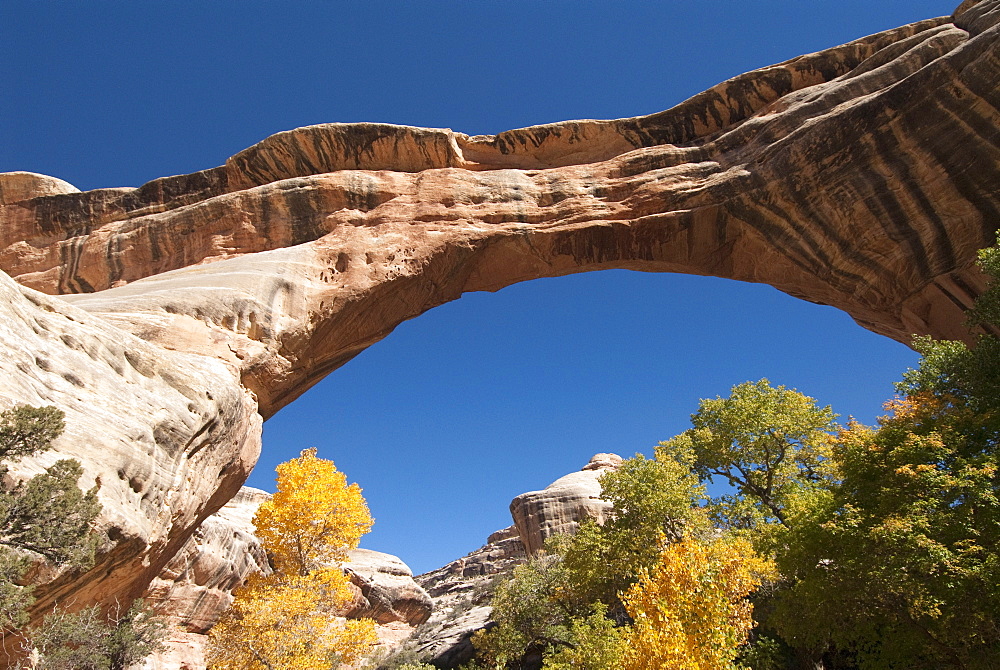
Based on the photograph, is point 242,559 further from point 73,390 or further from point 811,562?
point 811,562

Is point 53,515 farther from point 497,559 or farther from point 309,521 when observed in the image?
point 497,559

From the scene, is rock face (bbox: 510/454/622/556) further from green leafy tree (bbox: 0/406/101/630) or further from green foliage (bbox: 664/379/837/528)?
green leafy tree (bbox: 0/406/101/630)

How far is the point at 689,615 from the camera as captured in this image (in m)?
10.7

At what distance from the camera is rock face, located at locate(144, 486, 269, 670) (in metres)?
23.4

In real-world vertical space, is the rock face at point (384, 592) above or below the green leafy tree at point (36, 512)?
above

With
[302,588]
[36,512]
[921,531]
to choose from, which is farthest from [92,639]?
[921,531]

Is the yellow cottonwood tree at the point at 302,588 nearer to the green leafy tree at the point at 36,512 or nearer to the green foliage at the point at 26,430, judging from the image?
the green leafy tree at the point at 36,512

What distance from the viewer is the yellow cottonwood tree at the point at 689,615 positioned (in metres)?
10.0

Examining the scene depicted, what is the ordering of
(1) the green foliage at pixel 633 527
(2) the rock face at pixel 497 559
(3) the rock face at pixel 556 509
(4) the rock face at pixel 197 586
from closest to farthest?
1. (1) the green foliage at pixel 633 527
2. (4) the rock face at pixel 197 586
3. (2) the rock face at pixel 497 559
4. (3) the rock face at pixel 556 509

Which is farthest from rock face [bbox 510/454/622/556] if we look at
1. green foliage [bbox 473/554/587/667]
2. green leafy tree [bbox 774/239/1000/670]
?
green leafy tree [bbox 774/239/1000/670]

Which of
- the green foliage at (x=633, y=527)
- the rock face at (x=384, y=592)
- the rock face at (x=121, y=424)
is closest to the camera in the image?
the rock face at (x=121, y=424)

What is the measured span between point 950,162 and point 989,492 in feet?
38.5

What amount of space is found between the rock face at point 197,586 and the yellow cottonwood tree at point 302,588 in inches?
251

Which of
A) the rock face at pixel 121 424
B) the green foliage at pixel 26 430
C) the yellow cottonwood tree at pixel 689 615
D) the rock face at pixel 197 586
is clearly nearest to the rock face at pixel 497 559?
the rock face at pixel 197 586
